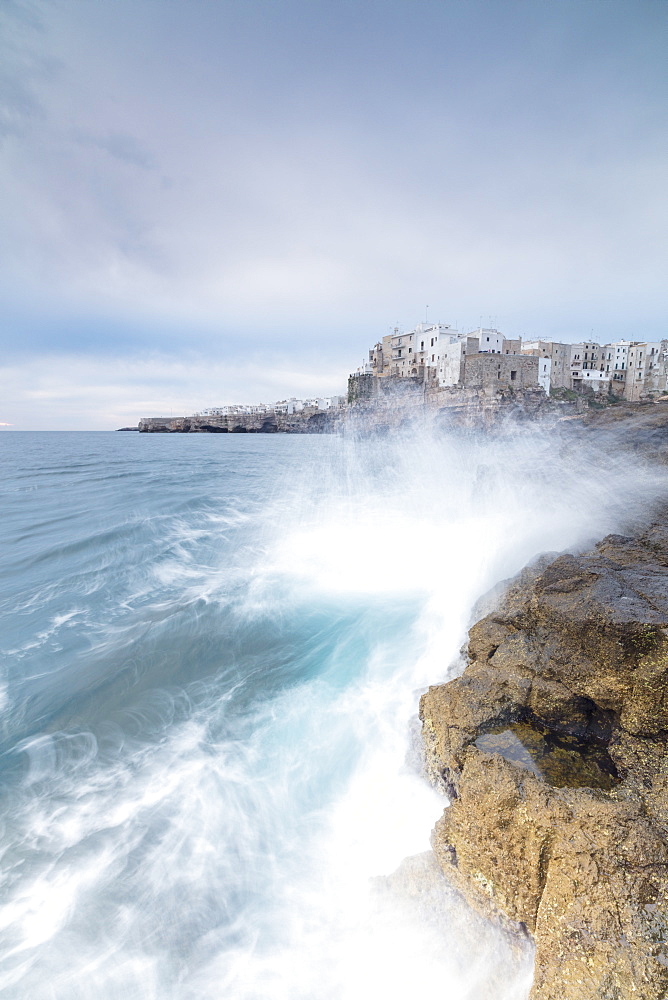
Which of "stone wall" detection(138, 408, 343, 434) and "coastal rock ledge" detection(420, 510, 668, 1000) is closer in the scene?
"coastal rock ledge" detection(420, 510, 668, 1000)

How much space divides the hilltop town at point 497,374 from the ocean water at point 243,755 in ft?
132

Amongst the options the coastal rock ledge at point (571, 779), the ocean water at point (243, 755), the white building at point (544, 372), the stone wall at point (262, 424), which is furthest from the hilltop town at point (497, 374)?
the coastal rock ledge at point (571, 779)

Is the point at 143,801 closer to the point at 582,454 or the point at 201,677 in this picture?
the point at 201,677

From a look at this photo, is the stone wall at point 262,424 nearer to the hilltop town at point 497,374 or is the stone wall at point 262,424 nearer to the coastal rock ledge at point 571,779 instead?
the hilltop town at point 497,374

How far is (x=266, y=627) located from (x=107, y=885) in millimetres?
4129

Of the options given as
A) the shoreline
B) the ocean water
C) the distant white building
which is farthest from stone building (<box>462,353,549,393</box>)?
the shoreline

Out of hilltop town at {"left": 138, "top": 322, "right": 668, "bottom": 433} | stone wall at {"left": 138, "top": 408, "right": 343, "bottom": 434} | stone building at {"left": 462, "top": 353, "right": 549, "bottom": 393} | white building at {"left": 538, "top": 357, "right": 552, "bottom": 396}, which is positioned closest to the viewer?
hilltop town at {"left": 138, "top": 322, "right": 668, "bottom": 433}

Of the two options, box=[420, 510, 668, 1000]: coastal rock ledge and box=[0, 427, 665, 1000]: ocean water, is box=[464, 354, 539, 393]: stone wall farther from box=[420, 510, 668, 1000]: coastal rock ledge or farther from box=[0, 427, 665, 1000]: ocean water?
box=[420, 510, 668, 1000]: coastal rock ledge

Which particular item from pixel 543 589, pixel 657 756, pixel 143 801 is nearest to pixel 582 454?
pixel 543 589

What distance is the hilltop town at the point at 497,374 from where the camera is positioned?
50.8 meters

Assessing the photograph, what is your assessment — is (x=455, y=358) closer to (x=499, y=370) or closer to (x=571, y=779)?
(x=499, y=370)

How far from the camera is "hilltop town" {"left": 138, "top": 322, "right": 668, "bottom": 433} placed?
5081 centimetres

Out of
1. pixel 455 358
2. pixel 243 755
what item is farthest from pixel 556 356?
pixel 243 755

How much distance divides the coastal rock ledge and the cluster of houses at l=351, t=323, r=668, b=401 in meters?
54.1
